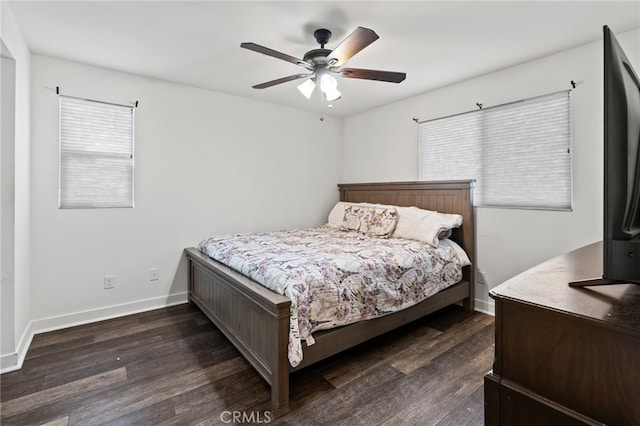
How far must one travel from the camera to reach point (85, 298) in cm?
290

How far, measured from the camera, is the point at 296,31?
7.41 ft

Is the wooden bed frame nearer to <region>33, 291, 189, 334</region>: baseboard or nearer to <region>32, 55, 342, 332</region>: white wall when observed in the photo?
<region>33, 291, 189, 334</region>: baseboard

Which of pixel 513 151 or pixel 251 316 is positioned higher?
pixel 513 151

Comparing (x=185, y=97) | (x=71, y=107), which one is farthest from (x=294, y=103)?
(x=71, y=107)

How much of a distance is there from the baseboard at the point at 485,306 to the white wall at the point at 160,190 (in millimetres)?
2350

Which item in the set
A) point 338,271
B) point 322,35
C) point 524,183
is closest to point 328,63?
point 322,35

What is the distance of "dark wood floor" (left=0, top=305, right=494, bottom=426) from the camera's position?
1.70 m

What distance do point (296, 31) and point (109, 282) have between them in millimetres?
2861

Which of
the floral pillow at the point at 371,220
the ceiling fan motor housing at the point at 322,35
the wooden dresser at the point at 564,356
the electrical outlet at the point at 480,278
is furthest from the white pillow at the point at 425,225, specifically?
the wooden dresser at the point at 564,356

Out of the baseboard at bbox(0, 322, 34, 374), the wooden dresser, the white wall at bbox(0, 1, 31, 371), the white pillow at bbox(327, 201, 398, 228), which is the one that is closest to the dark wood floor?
the baseboard at bbox(0, 322, 34, 374)

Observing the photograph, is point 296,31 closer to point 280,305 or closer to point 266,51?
point 266,51

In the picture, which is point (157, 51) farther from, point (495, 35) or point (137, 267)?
point (495, 35)

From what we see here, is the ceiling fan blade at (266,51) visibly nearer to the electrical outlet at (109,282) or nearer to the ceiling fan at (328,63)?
the ceiling fan at (328,63)

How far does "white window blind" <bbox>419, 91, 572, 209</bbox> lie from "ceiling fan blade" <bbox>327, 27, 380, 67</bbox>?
178 cm
